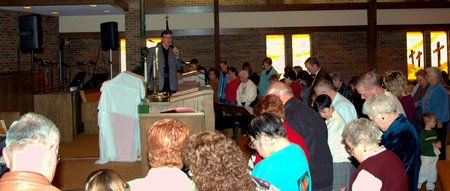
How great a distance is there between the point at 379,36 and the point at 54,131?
1812 cm

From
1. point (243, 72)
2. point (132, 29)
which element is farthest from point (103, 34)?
point (243, 72)

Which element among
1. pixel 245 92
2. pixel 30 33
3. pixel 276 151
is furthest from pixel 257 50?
pixel 276 151

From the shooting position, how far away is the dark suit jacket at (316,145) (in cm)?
488

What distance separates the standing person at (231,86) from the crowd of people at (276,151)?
5718 mm

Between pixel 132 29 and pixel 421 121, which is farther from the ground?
pixel 132 29

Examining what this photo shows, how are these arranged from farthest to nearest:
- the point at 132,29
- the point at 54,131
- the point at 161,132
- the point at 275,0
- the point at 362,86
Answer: the point at 275,0 → the point at 132,29 → the point at 362,86 → the point at 161,132 → the point at 54,131

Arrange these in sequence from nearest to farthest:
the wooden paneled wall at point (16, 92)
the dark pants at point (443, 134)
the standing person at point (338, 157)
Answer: the standing person at point (338, 157) → the dark pants at point (443, 134) → the wooden paneled wall at point (16, 92)

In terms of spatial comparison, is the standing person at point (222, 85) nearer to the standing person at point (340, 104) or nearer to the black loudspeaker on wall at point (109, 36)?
the black loudspeaker on wall at point (109, 36)

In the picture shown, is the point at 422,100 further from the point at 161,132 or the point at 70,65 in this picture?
the point at 70,65

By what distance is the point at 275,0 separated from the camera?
63.1 ft

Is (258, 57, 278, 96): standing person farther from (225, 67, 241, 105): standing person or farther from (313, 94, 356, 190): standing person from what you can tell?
(313, 94, 356, 190): standing person

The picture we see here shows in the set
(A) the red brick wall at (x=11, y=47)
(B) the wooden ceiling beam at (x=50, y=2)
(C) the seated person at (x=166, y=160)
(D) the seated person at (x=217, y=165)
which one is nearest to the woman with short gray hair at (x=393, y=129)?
(C) the seated person at (x=166, y=160)

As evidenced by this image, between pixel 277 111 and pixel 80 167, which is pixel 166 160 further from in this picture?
pixel 80 167

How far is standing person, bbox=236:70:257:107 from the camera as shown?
11.9 metres
